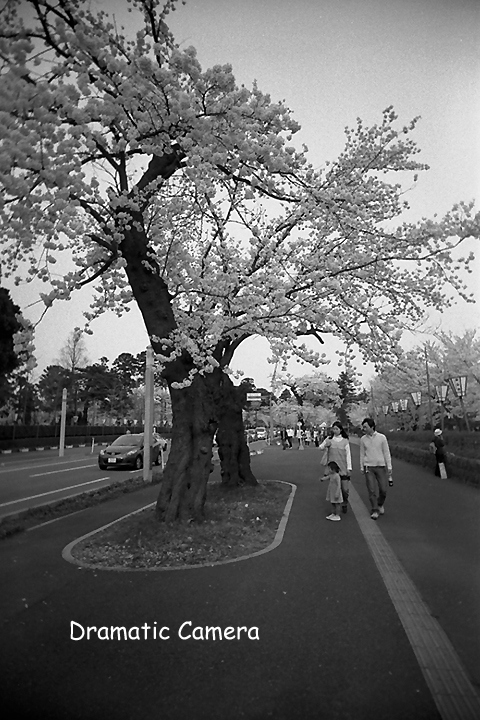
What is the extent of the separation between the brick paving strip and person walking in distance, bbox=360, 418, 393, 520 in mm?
3045

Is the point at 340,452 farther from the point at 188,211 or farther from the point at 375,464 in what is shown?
the point at 188,211

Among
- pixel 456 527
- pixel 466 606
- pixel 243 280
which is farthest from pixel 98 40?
pixel 456 527

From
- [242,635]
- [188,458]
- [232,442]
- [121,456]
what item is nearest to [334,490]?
[188,458]

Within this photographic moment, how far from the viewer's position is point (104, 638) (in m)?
3.86

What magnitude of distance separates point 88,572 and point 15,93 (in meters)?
A: 4.60

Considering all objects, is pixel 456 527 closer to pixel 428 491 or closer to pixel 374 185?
pixel 428 491

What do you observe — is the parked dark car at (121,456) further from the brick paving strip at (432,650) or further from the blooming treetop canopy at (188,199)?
the brick paving strip at (432,650)

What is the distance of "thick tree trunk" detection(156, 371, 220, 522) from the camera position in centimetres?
765

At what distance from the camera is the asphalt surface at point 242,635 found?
9.87ft

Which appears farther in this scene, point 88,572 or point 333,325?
point 333,325

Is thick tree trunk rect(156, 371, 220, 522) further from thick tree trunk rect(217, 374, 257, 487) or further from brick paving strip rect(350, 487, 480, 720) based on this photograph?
thick tree trunk rect(217, 374, 257, 487)

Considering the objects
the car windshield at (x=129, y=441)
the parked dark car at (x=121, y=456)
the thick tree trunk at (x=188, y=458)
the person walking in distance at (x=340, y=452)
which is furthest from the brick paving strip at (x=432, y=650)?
the car windshield at (x=129, y=441)

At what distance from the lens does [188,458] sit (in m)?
7.80

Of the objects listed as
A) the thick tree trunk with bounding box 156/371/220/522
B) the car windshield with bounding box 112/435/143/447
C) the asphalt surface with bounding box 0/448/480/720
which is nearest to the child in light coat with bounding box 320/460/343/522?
the asphalt surface with bounding box 0/448/480/720
